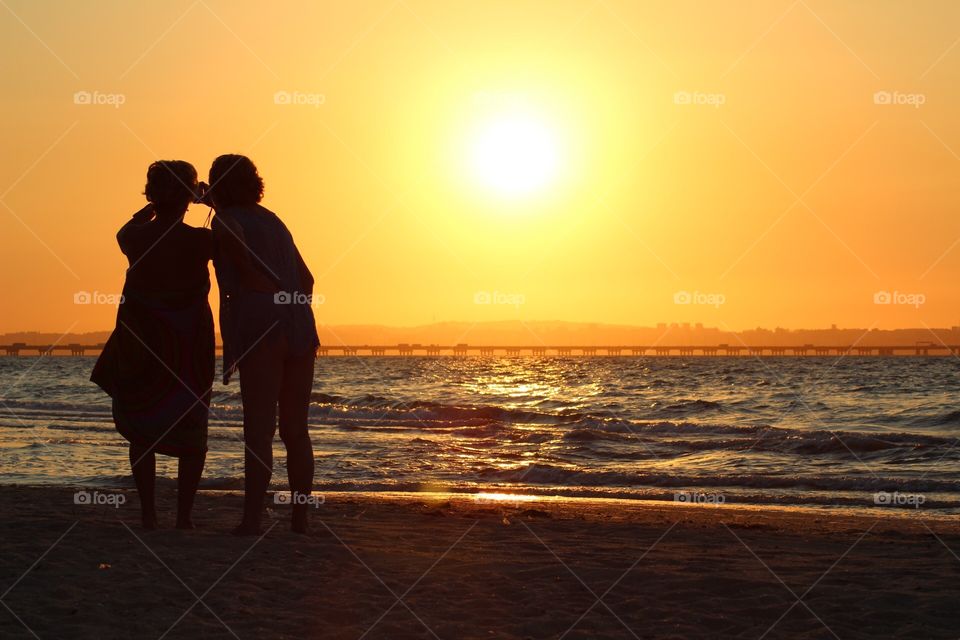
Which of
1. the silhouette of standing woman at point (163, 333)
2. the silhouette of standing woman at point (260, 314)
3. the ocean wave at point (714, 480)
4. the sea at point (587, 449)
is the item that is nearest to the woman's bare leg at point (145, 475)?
the silhouette of standing woman at point (163, 333)

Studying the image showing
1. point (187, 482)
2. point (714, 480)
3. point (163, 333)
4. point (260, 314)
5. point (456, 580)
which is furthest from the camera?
point (714, 480)

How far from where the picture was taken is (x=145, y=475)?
197 inches

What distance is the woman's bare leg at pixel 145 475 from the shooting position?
4930mm

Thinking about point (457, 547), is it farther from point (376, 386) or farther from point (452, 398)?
point (376, 386)

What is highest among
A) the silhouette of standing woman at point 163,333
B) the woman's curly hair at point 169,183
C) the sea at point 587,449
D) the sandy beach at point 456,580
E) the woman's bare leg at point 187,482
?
the woman's curly hair at point 169,183

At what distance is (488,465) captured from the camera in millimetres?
12945

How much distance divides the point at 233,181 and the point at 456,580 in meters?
2.17

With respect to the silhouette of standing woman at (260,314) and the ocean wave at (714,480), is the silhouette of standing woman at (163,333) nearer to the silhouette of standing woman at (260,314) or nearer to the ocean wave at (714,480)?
the silhouette of standing woman at (260,314)

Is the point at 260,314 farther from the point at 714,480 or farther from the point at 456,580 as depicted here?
the point at 714,480

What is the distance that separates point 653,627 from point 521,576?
96cm

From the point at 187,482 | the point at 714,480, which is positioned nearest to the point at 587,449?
the point at 714,480

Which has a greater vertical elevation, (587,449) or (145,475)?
(145,475)

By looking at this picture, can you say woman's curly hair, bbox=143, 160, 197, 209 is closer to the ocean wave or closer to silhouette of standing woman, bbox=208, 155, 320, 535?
silhouette of standing woman, bbox=208, 155, 320, 535

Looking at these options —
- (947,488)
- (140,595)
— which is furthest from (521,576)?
(947,488)
